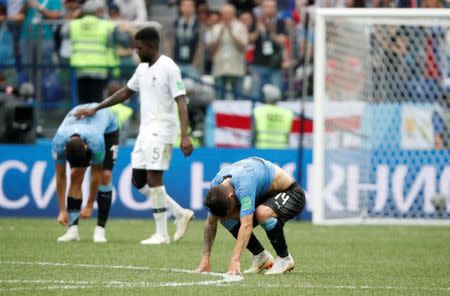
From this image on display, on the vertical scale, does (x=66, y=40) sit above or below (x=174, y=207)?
above

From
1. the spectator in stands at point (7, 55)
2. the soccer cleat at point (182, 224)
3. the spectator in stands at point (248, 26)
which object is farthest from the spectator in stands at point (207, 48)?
the soccer cleat at point (182, 224)

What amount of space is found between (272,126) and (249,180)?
10.4 meters

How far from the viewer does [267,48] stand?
21.6 m

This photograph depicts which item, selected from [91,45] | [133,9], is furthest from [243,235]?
[133,9]

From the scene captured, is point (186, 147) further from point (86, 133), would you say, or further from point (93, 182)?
point (93, 182)

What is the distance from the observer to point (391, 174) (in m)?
19.5

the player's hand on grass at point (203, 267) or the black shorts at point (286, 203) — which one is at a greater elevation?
the black shorts at point (286, 203)

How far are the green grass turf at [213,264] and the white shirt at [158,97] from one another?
139 centimetres

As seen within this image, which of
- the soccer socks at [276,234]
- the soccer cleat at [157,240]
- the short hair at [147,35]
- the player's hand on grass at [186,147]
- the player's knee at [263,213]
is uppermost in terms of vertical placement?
the short hair at [147,35]

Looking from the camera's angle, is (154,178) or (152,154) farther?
(154,178)

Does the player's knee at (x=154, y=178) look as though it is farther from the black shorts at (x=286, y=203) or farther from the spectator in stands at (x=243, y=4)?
the spectator in stands at (x=243, y=4)

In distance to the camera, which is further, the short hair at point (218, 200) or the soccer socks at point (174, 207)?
the soccer socks at point (174, 207)

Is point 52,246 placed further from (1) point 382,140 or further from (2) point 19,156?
(1) point 382,140

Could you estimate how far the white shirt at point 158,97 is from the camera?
13883mm
